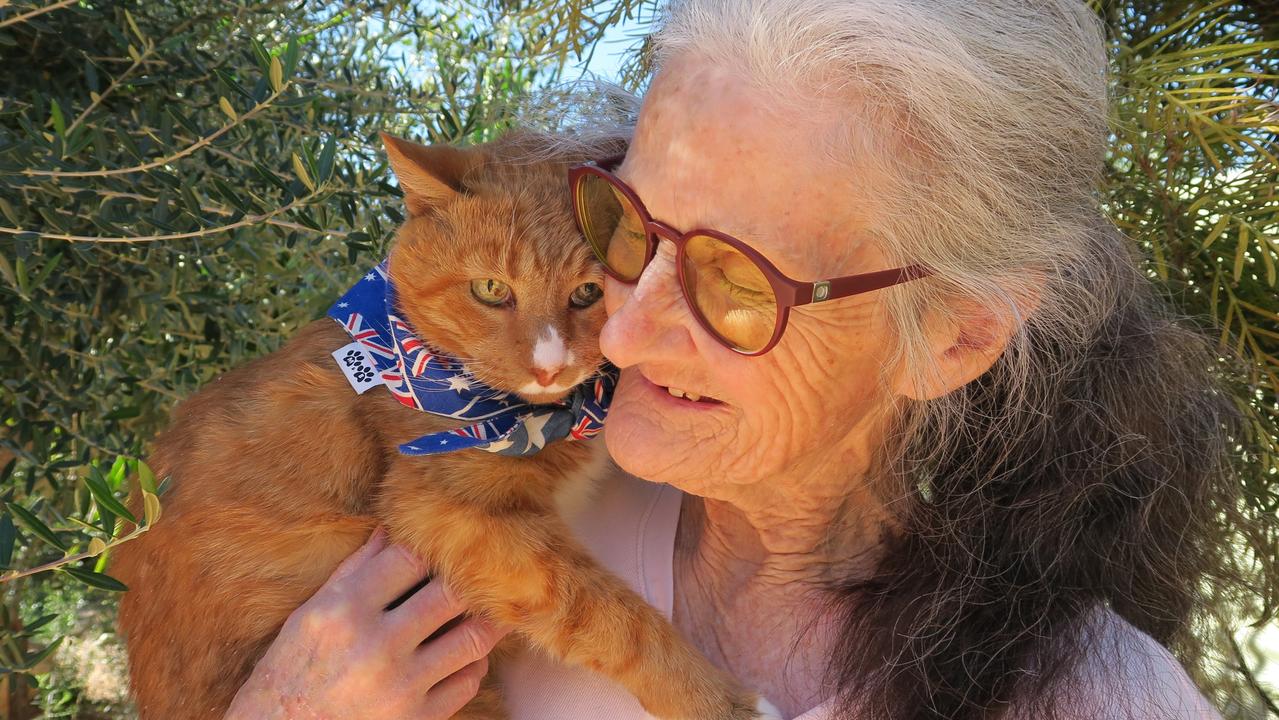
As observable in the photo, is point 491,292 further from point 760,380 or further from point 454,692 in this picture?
point 454,692

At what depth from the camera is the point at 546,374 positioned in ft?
6.14

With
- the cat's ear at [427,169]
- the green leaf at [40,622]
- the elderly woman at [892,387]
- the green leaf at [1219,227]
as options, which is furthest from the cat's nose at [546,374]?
the green leaf at [1219,227]

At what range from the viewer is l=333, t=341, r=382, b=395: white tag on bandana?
1836mm

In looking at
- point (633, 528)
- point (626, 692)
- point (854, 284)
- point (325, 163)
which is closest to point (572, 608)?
point (626, 692)

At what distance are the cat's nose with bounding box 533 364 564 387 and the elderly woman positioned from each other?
158 mm

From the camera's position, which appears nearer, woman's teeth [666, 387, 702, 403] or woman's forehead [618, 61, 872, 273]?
woman's forehead [618, 61, 872, 273]

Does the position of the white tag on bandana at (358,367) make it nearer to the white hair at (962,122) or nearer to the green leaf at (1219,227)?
the white hair at (962,122)

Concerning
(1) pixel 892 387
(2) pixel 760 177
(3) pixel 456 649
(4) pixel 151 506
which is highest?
(2) pixel 760 177

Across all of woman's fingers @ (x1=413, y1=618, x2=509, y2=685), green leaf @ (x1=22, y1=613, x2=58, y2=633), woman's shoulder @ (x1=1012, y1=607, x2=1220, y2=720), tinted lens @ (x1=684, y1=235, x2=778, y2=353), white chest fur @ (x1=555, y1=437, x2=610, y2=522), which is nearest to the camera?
woman's shoulder @ (x1=1012, y1=607, x2=1220, y2=720)

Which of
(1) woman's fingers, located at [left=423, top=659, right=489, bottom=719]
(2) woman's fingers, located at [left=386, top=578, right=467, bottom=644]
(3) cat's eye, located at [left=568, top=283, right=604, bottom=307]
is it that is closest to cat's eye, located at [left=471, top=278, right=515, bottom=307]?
(3) cat's eye, located at [left=568, top=283, right=604, bottom=307]

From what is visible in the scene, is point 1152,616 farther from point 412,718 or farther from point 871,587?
point 412,718

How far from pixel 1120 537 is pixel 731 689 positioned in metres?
0.69

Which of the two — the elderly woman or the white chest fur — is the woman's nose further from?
the white chest fur

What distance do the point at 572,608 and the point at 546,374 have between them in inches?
17.5
